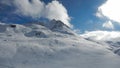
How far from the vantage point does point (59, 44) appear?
129m

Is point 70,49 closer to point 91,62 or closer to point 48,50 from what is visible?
point 48,50

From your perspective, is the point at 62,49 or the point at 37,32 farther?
the point at 37,32

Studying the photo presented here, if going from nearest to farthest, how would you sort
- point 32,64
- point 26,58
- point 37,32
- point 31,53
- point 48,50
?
1. point 32,64
2. point 26,58
3. point 31,53
4. point 48,50
5. point 37,32

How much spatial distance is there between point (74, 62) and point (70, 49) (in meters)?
22.2

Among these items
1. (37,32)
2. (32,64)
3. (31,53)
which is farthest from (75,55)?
(37,32)

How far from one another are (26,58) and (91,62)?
25.1 metres

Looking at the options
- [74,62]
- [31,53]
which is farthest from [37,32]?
[74,62]

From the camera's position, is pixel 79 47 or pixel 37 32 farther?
pixel 37 32

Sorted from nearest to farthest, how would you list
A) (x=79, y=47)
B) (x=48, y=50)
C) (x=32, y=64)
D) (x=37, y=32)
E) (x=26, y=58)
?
(x=32, y=64) → (x=26, y=58) → (x=48, y=50) → (x=79, y=47) → (x=37, y=32)

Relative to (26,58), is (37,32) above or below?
above

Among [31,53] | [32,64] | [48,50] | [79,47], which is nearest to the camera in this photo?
[32,64]

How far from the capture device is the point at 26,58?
9625 cm

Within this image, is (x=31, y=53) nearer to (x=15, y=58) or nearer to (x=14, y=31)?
(x=15, y=58)

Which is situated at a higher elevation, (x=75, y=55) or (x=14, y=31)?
(x=14, y=31)
